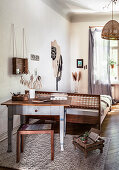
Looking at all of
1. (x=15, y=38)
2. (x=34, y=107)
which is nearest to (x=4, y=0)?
(x=15, y=38)

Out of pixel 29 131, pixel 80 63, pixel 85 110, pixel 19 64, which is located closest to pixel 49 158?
pixel 29 131

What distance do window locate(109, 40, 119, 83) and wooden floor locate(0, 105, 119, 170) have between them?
2.08 metres

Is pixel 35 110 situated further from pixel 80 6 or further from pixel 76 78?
pixel 76 78

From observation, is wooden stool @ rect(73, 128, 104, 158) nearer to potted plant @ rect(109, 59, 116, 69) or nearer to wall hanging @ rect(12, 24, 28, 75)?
wall hanging @ rect(12, 24, 28, 75)

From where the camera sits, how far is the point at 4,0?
3.43 metres

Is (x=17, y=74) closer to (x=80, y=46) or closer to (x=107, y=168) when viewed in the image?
(x=107, y=168)

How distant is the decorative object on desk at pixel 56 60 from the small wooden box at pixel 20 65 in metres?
1.71

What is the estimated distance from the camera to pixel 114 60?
7.49m

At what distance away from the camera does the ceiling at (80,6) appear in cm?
564

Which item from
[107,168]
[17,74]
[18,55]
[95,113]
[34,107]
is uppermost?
[18,55]

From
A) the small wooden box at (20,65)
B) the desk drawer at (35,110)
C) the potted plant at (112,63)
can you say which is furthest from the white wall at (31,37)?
the potted plant at (112,63)

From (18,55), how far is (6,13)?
2.62 feet

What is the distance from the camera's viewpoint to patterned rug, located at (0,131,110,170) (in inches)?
97.3

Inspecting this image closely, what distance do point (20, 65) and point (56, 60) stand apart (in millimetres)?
2202
